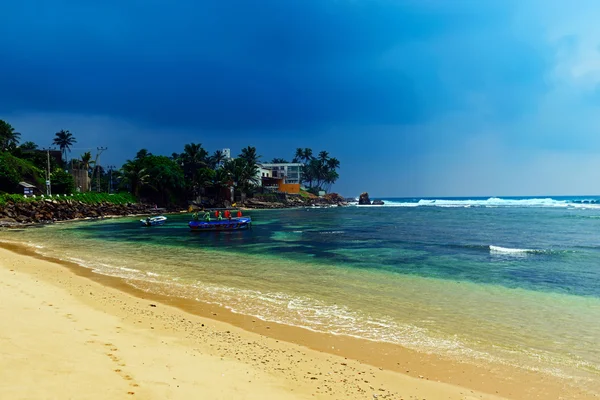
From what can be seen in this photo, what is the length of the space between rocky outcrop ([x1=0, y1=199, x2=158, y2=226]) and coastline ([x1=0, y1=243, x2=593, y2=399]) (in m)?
49.5

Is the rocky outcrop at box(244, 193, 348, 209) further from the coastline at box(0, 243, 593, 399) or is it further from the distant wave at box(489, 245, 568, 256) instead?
the coastline at box(0, 243, 593, 399)

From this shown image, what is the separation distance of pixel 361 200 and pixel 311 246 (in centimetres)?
12386

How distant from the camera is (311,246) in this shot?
2909cm

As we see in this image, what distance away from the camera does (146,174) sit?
84.8 m

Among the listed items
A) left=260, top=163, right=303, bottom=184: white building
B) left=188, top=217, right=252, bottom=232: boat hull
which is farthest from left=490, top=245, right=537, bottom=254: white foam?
left=260, top=163, right=303, bottom=184: white building

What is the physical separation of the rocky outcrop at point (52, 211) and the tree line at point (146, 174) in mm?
5785

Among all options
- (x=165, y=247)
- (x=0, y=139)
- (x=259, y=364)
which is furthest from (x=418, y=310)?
(x=0, y=139)

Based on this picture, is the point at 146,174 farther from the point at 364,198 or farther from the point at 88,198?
the point at 364,198

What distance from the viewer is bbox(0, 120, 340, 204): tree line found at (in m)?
66.1

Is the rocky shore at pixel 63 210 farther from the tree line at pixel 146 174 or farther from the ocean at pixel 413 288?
the ocean at pixel 413 288

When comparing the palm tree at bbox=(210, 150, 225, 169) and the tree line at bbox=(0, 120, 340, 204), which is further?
the palm tree at bbox=(210, 150, 225, 169)

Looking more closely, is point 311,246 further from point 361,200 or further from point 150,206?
point 361,200

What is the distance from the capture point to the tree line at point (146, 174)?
2603 inches

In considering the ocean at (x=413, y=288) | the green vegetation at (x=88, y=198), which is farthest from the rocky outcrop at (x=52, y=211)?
the ocean at (x=413, y=288)
